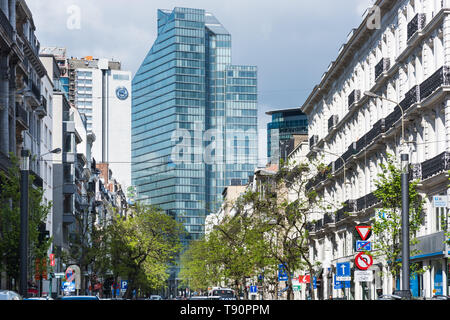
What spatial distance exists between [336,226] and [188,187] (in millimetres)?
45697

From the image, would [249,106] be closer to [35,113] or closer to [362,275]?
[35,113]

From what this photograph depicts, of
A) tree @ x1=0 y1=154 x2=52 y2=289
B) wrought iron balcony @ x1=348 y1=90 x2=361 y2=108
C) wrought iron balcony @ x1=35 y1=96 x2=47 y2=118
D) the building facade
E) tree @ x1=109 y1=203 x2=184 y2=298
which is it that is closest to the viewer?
the building facade

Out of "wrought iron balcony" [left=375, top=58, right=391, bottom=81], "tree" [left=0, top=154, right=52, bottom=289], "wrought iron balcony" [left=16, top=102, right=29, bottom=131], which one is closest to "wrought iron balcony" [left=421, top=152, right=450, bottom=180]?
"wrought iron balcony" [left=375, top=58, right=391, bottom=81]

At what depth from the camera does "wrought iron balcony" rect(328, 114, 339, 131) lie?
279 feet

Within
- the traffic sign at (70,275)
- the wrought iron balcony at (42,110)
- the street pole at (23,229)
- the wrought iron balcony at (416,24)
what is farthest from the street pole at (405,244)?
the wrought iron balcony at (42,110)

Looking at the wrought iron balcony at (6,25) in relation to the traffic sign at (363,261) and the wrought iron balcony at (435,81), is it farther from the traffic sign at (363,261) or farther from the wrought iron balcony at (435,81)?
the traffic sign at (363,261)

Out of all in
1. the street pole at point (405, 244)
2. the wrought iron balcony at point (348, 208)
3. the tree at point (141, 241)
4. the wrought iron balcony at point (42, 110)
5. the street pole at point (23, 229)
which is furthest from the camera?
the tree at point (141, 241)

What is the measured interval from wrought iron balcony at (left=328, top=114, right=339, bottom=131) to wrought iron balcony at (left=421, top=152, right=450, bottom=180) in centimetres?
3306

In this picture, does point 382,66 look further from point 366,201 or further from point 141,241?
point 141,241

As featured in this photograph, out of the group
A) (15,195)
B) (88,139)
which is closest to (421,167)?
(15,195)

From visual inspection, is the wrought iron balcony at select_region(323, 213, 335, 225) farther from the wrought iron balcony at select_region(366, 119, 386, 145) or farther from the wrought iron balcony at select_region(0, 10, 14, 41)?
the wrought iron balcony at select_region(0, 10, 14, 41)

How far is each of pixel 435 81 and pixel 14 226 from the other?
2771 centimetres

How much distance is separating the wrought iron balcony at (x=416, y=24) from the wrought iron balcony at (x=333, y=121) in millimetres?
29014

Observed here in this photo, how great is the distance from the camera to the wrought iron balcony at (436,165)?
155 feet
